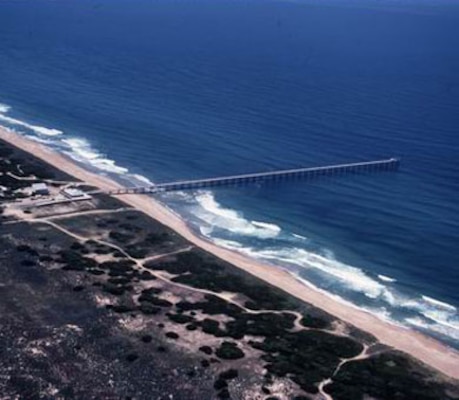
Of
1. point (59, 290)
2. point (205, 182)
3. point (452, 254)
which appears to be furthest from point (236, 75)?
point (59, 290)

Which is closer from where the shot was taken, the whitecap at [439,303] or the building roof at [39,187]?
A: the whitecap at [439,303]

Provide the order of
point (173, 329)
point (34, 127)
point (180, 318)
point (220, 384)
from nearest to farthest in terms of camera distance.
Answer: point (220, 384), point (173, 329), point (180, 318), point (34, 127)

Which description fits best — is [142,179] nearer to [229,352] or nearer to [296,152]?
[296,152]

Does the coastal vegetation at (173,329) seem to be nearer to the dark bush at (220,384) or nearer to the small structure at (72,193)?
the dark bush at (220,384)

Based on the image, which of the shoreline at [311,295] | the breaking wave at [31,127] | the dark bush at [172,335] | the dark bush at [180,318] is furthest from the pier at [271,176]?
the dark bush at [172,335]

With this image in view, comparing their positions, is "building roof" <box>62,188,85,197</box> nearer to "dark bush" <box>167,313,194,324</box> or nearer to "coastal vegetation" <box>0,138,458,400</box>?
"coastal vegetation" <box>0,138,458,400</box>

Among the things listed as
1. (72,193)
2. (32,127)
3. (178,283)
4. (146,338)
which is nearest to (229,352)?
(146,338)
